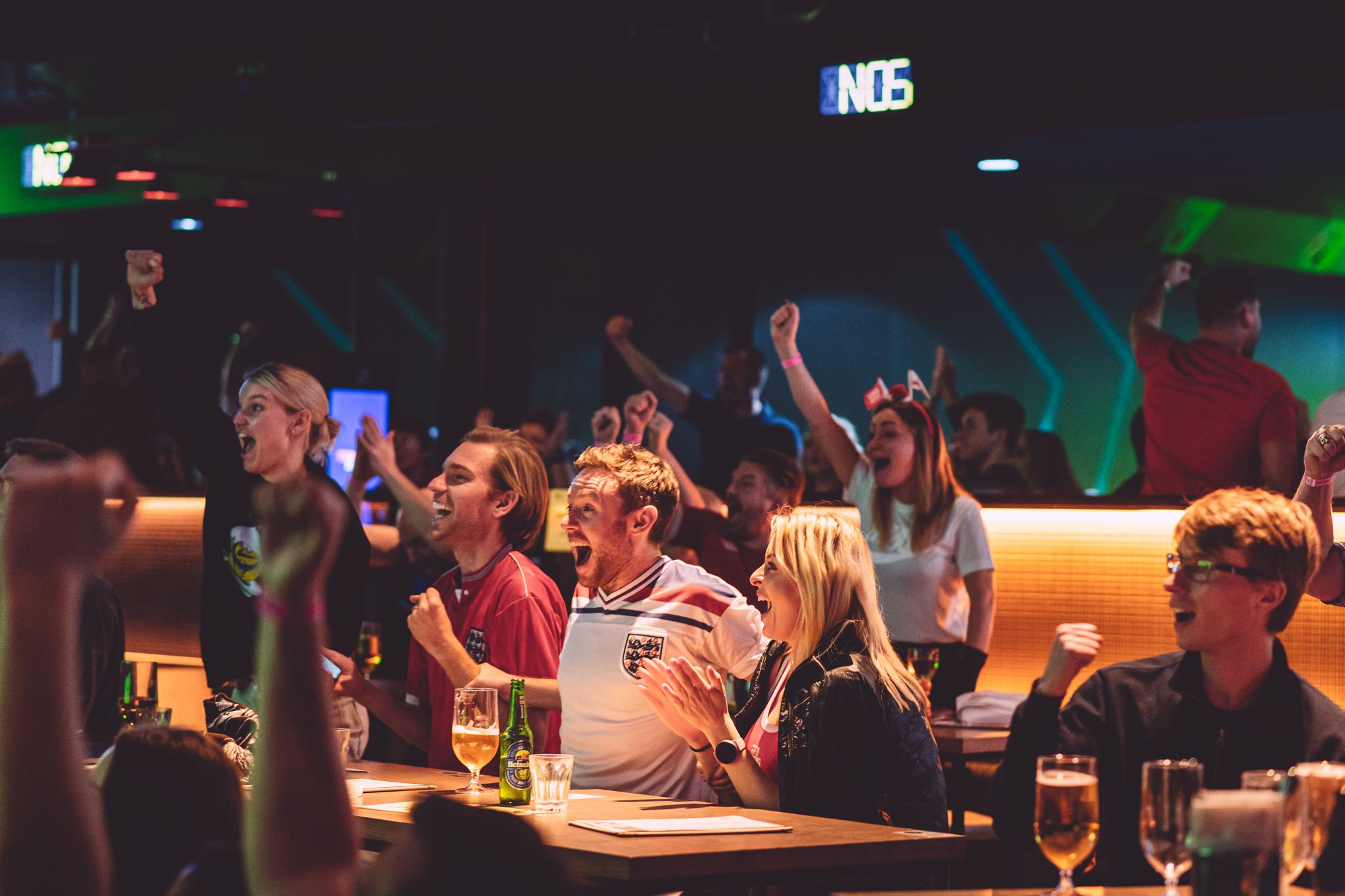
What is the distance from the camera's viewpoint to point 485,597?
13.3ft

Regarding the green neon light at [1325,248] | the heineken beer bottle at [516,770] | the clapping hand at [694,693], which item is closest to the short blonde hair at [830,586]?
the clapping hand at [694,693]

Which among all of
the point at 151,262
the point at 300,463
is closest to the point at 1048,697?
the point at 300,463

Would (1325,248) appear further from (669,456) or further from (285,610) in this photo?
(285,610)

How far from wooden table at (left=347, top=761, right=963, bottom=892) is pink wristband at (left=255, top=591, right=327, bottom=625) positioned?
1102 mm

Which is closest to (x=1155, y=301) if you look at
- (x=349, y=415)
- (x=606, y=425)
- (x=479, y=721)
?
(x=606, y=425)

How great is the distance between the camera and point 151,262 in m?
4.96

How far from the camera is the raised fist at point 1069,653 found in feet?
7.78

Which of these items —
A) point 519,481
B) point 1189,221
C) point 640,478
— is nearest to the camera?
point 640,478

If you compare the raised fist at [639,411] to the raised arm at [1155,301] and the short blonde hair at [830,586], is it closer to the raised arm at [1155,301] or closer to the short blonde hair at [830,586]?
the raised arm at [1155,301]

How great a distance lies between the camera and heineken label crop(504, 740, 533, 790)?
3154mm

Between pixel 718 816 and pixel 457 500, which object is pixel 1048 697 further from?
pixel 457 500

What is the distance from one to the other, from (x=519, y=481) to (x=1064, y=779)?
90.4 inches

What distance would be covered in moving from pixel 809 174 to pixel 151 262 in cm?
571

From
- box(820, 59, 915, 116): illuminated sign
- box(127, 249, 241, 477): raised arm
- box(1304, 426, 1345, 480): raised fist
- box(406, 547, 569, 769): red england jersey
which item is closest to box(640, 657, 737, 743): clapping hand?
box(406, 547, 569, 769): red england jersey
